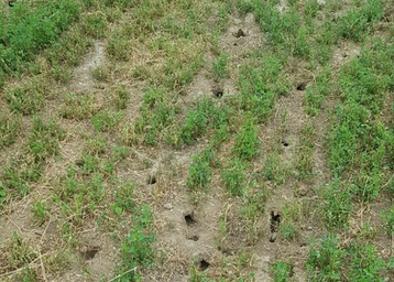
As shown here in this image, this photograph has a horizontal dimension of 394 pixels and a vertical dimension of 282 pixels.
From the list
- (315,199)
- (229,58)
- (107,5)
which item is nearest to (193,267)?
(315,199)

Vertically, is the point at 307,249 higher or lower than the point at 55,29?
lower

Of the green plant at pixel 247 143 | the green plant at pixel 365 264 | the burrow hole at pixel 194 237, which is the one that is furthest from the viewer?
the green plant at pixel 247 143

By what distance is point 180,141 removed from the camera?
611cm

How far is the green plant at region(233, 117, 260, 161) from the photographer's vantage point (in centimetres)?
598

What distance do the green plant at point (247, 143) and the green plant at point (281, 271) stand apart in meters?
1.27

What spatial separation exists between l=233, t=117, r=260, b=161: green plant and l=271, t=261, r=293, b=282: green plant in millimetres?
1269

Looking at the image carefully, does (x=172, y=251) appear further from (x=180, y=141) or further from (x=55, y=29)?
(x=55, y=29)

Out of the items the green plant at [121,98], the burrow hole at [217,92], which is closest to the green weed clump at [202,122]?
the burrow hole at [217,92]

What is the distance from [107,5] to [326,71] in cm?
294

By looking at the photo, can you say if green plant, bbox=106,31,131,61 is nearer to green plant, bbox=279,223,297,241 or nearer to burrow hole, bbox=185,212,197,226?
burrow hole, bbox=185,212,197,226

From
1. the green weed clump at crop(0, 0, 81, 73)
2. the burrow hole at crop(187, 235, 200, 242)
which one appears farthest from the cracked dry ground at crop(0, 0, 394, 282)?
the green weed clump at crop(0, 0, 81, 73)

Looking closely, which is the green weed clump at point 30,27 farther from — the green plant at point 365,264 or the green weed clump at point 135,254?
the green plant at point 365,264

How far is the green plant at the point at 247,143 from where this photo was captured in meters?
5.98

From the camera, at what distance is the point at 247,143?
6031mm
